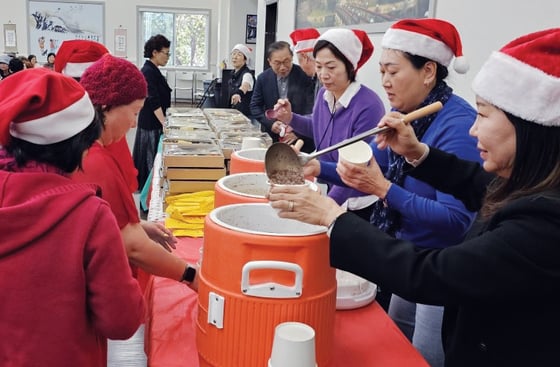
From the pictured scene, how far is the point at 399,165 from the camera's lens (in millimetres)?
1518

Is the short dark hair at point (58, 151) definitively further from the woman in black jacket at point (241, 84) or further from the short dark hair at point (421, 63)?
the woman in black jacket at point (241, 84)

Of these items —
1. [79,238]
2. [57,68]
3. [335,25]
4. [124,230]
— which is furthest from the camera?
[335,25]

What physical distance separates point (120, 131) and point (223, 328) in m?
0.65

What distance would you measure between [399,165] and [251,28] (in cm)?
888

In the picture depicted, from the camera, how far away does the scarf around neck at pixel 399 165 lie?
1457 mm

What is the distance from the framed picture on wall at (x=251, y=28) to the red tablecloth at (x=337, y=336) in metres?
9.02

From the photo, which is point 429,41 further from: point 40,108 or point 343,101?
point 40,108

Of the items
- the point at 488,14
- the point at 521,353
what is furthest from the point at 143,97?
the point at 488,14

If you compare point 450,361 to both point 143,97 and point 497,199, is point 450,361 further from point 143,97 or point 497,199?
point 143,97

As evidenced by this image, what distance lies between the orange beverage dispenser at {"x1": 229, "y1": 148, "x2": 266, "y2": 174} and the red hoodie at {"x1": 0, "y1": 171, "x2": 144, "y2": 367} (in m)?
0.67

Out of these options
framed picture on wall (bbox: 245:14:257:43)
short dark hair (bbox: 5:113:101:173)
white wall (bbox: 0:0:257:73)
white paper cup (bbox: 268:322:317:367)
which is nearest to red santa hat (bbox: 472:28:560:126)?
white paper cup (bbox: 268:322:317:367)

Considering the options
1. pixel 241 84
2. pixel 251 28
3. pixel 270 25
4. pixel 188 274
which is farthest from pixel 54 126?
pixel 251 28

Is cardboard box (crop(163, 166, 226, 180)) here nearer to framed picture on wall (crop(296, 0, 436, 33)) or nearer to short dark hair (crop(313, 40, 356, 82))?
short dark hair (crop(313, 40, 356, 82))

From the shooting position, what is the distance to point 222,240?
36.6 inches
